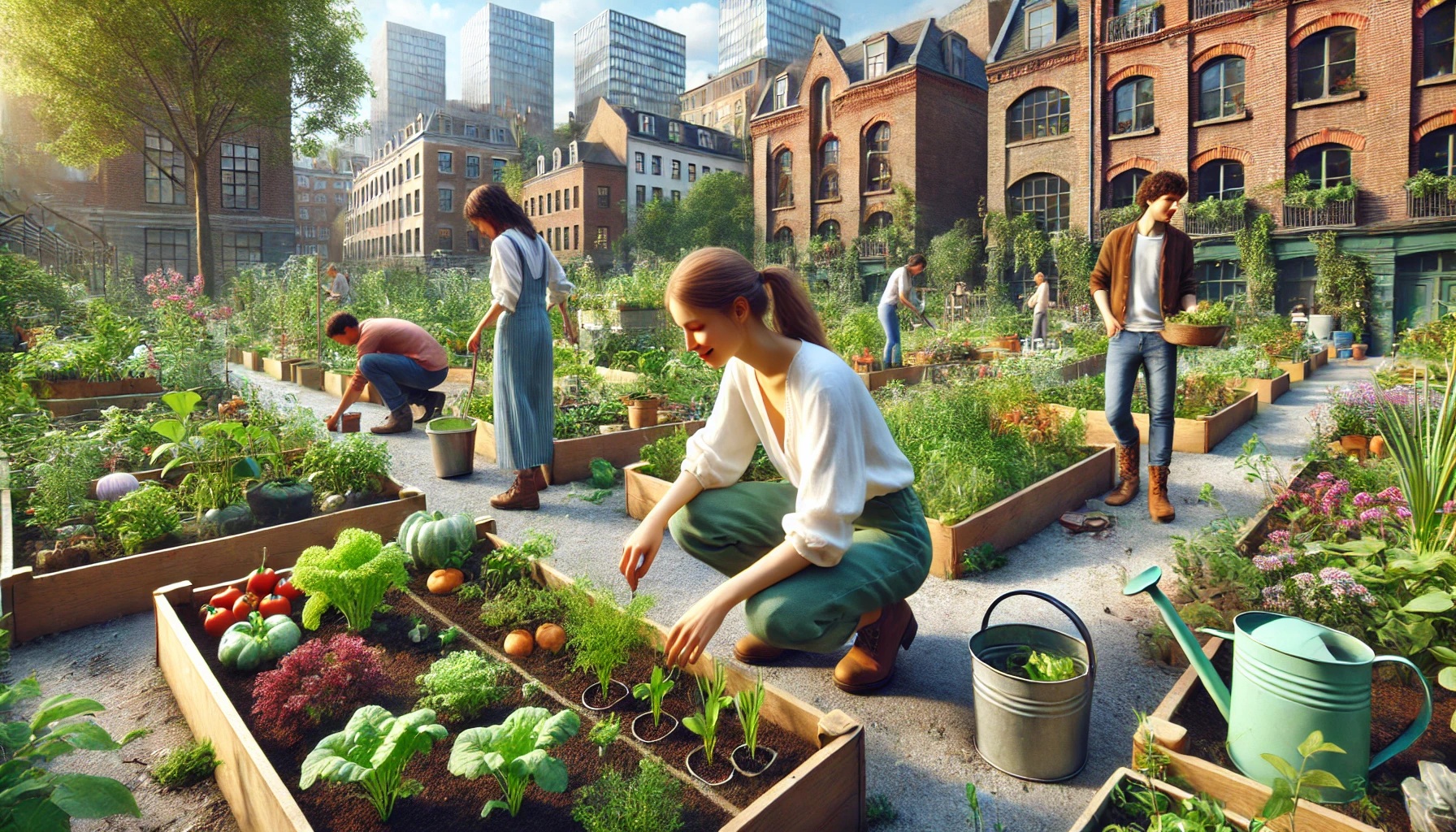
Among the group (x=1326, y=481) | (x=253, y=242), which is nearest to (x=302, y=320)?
(x=1326, y=481)

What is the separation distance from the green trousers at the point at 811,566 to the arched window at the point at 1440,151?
2259cm

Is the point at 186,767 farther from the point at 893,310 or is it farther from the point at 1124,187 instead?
the point at 1124,187

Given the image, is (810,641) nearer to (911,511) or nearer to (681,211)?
(911,511)

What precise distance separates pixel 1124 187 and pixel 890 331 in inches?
640

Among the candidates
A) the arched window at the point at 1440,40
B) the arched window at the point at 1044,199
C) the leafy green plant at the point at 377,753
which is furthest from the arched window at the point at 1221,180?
the leafy green plant at the point at 377,753

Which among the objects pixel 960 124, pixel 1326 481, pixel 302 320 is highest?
pixel 960 124

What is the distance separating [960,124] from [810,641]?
3108 centimetres

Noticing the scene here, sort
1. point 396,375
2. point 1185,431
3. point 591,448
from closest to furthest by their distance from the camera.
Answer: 1. point 591,448
2. point 1185,431
3. point 396,375

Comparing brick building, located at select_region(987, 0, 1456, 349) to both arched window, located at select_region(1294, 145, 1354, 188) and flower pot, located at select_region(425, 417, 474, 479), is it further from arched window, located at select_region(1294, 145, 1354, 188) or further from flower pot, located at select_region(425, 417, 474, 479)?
flower pot, located at select_region(425, 417, 474, 479)

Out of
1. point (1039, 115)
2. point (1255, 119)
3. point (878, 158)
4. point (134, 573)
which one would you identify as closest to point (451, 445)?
point (134, 573)

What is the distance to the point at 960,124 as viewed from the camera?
96.8 ft

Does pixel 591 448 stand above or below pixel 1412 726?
above

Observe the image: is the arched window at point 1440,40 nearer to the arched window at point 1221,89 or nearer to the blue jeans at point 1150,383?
the arched window at point 1221,89

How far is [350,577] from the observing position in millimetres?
2721
